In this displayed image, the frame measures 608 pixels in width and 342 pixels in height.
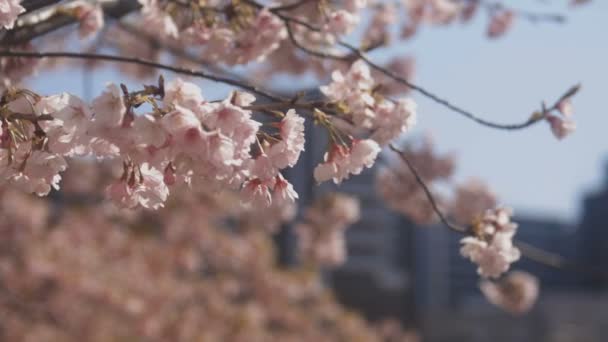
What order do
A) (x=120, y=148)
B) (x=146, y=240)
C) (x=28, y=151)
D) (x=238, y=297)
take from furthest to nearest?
(x=238, y=297)
(x=146, y=240)
(x=28, y=151)
(x=120, y=148)

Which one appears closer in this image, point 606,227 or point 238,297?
point 238,297

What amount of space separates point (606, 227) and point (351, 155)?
217 ft

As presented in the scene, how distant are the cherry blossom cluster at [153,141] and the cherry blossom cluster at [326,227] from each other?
12.5 ft

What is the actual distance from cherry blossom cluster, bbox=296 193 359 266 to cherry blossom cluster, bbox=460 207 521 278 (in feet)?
10.8

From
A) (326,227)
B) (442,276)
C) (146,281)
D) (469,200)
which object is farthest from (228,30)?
(442,276)

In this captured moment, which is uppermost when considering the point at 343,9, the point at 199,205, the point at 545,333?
the point at 545,333

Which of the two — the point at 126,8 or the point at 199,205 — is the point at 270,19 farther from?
the point at 199,205

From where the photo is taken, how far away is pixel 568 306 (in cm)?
2402

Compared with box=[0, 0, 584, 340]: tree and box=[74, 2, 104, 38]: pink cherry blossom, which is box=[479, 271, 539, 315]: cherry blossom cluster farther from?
box=[74, 2, 104, 38]: pink cherry blossom

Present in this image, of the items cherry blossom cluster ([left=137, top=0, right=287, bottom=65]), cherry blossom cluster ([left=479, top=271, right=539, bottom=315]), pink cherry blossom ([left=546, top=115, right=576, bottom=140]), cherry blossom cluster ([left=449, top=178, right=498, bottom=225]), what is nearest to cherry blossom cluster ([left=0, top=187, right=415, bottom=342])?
cherry blossom cluster ([left=449, top=178, right=498, bottom=225])

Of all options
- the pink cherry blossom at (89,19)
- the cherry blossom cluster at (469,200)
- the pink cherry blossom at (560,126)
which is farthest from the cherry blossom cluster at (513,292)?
the pink cherry blossom at (89,19)

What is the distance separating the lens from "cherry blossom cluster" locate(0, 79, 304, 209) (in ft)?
4.35

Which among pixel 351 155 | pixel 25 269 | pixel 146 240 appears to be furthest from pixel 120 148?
pixel 146 240

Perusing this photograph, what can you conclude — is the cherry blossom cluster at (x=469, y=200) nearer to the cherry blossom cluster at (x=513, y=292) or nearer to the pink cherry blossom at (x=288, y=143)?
the cherry blossom cluster at (x=513, y=292)
